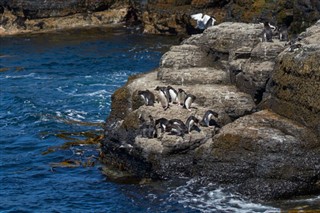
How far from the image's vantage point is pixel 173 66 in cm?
2800

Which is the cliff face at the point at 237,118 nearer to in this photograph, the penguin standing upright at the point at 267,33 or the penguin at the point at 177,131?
the penguin at the point at 177,131

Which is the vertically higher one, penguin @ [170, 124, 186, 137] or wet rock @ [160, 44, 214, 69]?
wet rock @ [160, 44, 214, 69]

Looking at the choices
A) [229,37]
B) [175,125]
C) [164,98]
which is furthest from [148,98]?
[229,37]

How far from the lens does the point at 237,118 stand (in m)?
25.1

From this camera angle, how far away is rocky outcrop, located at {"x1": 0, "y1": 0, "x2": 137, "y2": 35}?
188 ft

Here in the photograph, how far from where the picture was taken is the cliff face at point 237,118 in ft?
72.7

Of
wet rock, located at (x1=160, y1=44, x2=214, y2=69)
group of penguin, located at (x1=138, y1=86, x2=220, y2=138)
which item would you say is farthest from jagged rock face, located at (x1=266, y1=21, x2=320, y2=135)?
wet rock, located at (x1=160, y1=44, x2=214, y2=69)

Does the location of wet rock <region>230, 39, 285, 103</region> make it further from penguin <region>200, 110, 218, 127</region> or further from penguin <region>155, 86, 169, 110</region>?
penguin <region>155, 86, 169, 110</region>

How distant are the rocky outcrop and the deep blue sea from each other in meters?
1.97

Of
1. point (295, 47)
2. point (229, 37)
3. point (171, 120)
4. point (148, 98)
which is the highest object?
point (295, 47)

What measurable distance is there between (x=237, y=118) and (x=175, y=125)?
2.52 meters

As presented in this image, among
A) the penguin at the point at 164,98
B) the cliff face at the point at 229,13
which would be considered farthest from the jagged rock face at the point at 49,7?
the penguin at the point at 164,98

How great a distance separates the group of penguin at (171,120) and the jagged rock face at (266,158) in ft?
3.62

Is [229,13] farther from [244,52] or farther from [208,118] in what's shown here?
[208,118]
